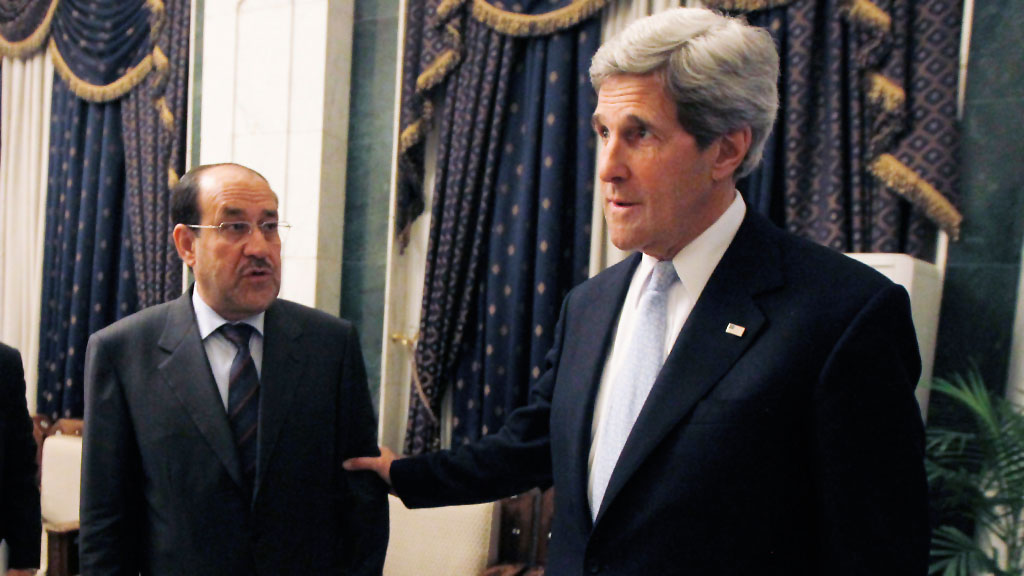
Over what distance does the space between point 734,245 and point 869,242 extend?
1.59 metres

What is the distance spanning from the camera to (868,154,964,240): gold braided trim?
7.64 ft

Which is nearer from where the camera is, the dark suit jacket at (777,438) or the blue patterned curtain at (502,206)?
the dark suit jacket at (777,438)

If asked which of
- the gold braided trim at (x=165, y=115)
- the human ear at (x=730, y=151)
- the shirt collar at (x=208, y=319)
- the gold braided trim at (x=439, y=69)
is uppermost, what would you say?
the gold braided trim at (x=439, y=69)

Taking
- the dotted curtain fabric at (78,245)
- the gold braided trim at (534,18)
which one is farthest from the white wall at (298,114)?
the dotted curtain fabric at (78,245)

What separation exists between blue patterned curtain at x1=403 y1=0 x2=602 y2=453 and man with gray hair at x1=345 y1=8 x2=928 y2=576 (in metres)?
1.77

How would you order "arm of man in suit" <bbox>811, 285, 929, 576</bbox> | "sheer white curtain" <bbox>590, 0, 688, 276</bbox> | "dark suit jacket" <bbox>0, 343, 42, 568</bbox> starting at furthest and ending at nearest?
"sheer white curtain" <bbox>590, 0, 688, 276</bbox>, "dark suit jacket" <bbox>0, 343, 42, 568</bbox>, "arm of man in suit" <bbox>811, 285, 929, 576</bbox>

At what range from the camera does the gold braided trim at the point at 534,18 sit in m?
2.88

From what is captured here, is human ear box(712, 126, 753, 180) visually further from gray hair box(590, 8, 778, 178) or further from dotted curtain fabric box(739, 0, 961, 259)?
dotted curtain fabric box(739, 0, 961, 259)

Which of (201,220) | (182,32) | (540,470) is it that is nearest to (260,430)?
(201,220)

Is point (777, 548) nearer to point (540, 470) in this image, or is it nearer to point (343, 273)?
point (540, 470)

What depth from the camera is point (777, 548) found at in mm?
1011

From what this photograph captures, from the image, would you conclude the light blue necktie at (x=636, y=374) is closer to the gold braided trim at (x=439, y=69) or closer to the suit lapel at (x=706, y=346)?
the suit lapel at (x=706, y=346)

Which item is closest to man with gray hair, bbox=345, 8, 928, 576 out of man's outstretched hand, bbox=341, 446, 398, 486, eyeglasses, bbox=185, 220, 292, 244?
man's outstretched hand, bbox=341, 446, 398, 486

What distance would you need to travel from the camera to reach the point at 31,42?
4.22 meters
